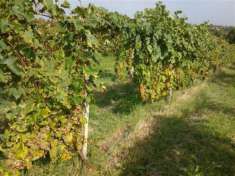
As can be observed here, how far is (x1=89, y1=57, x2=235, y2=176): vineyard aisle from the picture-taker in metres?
6.20

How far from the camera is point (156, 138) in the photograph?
7664 millimetres

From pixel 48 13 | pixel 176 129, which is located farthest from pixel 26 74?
pixel 176 129

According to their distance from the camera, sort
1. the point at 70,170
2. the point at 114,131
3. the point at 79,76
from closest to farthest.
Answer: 1. the point at 79,76
2. the point at 70,170
3. the point at 114,131

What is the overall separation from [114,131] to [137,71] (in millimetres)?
2329

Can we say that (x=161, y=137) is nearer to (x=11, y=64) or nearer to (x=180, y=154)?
(x=180, y=154)

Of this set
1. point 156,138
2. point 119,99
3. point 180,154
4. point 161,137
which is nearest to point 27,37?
point 180,154

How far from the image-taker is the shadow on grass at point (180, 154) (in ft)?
20.1

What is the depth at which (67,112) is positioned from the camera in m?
5.31

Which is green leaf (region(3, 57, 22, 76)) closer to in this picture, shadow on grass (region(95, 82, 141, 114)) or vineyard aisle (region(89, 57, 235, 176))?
vineyard aisle (region(89, 57, 235, 176))

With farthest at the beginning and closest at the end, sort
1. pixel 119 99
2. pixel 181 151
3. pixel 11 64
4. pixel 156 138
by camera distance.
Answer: pixel 119 99, pixel 156 138, pixel 181 151, pixel 11 64

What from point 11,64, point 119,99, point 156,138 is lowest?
point 156,138

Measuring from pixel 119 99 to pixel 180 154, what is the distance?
4033 millimetres

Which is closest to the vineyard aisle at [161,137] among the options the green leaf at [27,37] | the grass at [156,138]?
the grass at [156,138]

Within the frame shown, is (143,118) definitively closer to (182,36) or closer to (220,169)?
(220,169)
